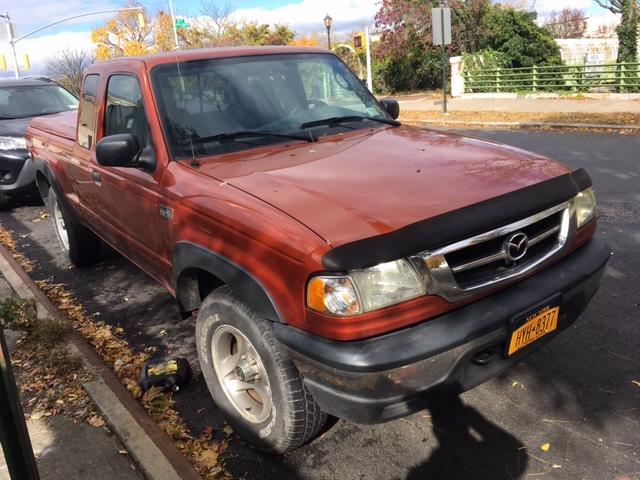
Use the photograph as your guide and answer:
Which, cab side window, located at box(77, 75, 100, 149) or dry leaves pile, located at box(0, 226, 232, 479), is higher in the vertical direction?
cab side window, located at box(77, 75, 100, 149)

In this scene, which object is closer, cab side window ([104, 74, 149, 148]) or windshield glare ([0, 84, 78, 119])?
cab side window ([104, 74, 149, 148])

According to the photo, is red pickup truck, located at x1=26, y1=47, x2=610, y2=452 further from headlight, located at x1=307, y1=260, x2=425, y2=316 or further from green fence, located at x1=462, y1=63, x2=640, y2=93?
green fence, located at x1=462, y1=63, x2=640, y2=93

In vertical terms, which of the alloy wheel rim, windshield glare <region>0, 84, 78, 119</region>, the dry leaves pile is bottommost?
the dry leaves pile

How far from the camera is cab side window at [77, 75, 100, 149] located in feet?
13.9

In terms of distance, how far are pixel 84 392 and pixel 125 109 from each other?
5.97 ft

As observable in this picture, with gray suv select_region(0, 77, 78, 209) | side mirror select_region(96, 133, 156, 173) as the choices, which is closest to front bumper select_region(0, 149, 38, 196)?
gray suv select_region(0, 77, 78, 209)

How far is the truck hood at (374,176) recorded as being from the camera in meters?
2.22

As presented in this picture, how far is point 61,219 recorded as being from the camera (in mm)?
5867

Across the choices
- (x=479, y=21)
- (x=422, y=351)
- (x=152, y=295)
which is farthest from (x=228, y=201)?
(x=479, y=21)

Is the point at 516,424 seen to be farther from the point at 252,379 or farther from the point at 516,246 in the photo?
the point at 252,379

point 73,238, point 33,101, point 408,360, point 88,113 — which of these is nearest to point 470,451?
point 408,360

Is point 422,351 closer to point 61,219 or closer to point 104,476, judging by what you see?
point 104,476

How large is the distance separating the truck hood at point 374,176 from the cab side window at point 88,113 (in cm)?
173

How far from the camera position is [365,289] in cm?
209
